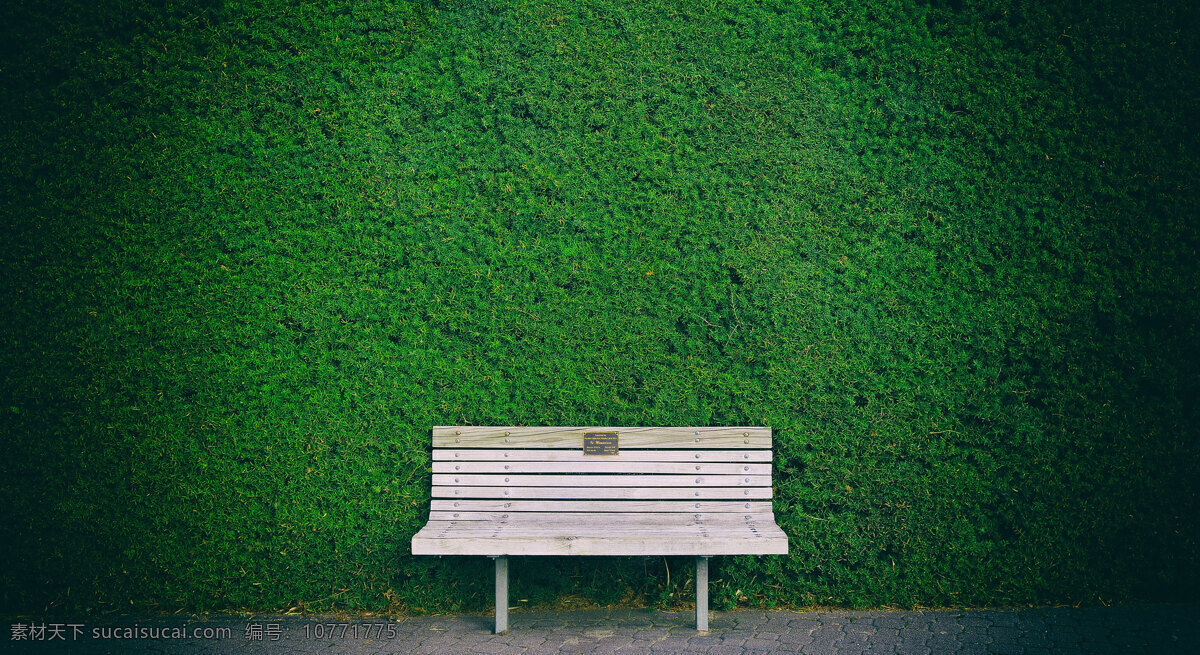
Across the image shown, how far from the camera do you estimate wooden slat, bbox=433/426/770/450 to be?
3.97 metres

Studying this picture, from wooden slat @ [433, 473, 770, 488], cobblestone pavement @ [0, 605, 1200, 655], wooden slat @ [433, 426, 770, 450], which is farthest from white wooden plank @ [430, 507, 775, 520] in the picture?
cobblestone pavement @ [0, 605, 1200, 655]

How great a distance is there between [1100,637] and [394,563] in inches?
154

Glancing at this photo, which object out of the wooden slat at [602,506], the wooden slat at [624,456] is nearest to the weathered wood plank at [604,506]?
the wooden slat at [602,506]

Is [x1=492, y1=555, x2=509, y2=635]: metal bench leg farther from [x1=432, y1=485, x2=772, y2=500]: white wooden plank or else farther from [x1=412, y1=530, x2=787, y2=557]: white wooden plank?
[x1=432, y1=485, x2=772, y2=500]: white wooden plank

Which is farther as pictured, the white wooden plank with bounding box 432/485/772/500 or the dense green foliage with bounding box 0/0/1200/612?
the dense green foliage with bounding box 0/0/1200/612

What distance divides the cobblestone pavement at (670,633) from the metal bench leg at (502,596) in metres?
0.07

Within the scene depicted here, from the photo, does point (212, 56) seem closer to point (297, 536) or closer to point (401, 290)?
point (401, 290)

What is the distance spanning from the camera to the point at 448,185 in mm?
4117

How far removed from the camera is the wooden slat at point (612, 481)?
3951mm

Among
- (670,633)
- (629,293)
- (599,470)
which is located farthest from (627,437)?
(670,633)

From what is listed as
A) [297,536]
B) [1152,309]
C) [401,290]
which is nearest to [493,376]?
[401,290]

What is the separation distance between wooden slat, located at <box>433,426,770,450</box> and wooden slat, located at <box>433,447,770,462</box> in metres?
0.03

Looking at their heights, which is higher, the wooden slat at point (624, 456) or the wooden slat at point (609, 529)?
the wooden slat at point (624, 456)

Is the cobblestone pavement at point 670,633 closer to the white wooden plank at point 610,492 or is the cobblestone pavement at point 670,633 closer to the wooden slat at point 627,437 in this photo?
the white wooden plank at point 610,492
